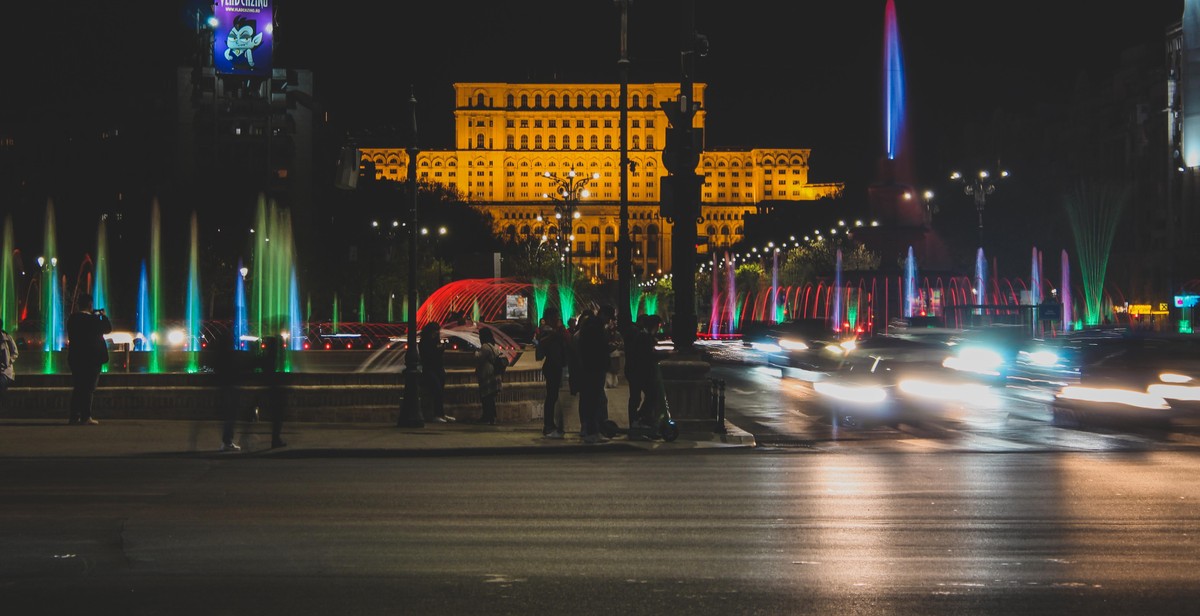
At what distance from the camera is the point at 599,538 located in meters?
9.98

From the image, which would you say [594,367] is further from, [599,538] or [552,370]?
[599,538]

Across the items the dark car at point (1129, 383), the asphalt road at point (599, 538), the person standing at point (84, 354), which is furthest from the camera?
the dark car at point (1129, 383)

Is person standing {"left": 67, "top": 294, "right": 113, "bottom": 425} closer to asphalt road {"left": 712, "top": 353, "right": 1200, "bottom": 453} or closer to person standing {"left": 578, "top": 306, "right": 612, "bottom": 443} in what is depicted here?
person standing {"left": 578, "top": 306, "right": 612, "bottom": 443}

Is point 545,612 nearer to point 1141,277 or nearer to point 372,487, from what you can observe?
point 372,487

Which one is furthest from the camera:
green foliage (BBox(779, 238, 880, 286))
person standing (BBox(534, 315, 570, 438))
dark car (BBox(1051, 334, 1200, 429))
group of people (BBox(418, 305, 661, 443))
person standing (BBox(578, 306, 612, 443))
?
green foliage (BBox(779, 238, 880, 286))

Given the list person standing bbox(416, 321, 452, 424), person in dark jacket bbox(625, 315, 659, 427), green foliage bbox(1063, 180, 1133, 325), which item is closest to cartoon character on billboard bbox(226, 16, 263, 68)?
person standing bbox(416, 321, 452, 424)

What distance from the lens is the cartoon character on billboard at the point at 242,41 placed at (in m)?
54.2

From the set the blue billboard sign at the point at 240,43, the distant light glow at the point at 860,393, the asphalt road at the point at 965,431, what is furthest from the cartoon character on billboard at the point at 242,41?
the asphalt road at the point at 965,431

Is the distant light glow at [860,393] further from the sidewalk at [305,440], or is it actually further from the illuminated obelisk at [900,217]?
the illuminated obelisk at [900,217]

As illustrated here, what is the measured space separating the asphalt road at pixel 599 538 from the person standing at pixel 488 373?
533 centimetres

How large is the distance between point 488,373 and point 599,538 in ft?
36.1

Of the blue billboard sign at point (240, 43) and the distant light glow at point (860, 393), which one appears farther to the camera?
the blue billboard sign at point (240, 43)

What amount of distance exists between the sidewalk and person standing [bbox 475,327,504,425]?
420mm

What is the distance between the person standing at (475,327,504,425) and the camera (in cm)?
2061
